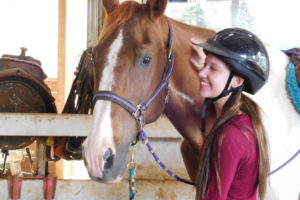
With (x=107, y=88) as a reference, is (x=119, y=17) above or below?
above

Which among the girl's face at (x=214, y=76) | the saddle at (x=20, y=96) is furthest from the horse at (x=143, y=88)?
the saddle at (x=20, y=96)

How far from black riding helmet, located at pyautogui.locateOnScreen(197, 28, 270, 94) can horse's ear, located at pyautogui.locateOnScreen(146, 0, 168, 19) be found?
26 centimetres

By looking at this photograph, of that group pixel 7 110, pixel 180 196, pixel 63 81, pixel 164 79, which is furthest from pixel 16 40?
pixel 164 79

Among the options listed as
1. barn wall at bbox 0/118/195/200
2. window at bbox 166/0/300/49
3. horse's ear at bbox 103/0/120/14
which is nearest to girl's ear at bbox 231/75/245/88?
horse's ear at bbox 103/0/120/14

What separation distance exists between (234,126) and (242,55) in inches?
10.5

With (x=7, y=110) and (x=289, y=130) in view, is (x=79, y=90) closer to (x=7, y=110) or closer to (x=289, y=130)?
(x=7, y=110)

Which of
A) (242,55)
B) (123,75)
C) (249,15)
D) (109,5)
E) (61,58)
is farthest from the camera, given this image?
(61,58)

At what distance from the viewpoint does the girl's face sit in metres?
1.19

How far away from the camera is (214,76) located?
3.91ft

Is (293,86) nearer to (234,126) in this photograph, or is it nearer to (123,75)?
(234,126)

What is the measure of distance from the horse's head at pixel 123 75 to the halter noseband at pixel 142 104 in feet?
0.03

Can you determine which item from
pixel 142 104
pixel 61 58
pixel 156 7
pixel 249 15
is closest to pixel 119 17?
pixel 156 7

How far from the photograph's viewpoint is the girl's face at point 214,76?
3.90 ft

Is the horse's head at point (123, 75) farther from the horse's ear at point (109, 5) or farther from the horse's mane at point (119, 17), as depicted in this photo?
the horse's ear at point (109, 5)
